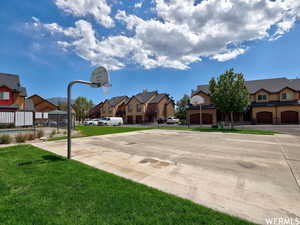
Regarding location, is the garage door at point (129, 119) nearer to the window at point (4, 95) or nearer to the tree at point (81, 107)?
the tree at point (81, 107)

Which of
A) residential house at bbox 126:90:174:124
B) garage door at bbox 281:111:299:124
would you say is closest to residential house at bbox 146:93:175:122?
residential house at bbox 126:90:174:124

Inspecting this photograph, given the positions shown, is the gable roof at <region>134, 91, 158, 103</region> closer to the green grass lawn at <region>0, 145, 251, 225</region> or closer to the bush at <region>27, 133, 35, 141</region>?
the bush at <region>27, 133, 35, 141</region>

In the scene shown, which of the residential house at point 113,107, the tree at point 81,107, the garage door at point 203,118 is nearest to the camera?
the garage door at point 203,118

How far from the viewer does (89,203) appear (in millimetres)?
2734

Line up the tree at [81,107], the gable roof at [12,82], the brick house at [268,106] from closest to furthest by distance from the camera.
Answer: the gable roof at [12,82]
the brick house at [268,106]
the tree at [81,107]

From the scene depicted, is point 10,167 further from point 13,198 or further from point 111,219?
point 111,219

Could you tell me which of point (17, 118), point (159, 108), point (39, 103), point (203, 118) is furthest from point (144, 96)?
point (17, 118)

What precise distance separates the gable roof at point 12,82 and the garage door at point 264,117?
152ft

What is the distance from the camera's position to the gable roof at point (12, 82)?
24.9m

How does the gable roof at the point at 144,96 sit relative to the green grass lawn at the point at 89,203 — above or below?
above

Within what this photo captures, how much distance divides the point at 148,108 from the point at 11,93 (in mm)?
29518

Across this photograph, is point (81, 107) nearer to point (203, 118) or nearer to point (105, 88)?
point (203, 118)

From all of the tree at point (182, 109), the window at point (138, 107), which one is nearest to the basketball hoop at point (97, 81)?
the tree at point (182, 109)

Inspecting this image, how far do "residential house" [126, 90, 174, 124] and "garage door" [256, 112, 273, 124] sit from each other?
22848 millimetres
